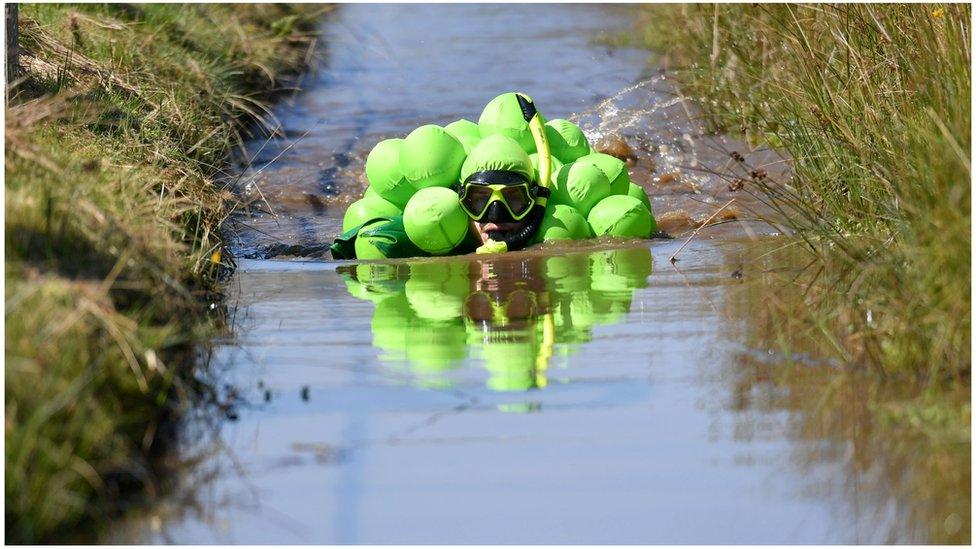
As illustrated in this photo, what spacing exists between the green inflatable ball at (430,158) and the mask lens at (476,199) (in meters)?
0.26

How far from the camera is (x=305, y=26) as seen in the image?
18516mm

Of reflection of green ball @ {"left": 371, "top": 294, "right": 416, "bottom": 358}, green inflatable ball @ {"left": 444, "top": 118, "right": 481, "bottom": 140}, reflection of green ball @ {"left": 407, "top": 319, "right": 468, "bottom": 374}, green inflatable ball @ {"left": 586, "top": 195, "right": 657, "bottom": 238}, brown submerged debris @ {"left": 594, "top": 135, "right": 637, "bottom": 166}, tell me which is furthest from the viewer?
brown submerged debris @ {"left": 594, "top": 135, "right": 637, "bottom": 166}

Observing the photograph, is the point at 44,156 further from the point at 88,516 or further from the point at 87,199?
the point at 88,516

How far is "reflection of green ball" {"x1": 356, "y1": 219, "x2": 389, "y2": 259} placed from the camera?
29.7 feet

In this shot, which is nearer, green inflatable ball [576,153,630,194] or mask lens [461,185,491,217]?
mask lens [461,185,491,217]

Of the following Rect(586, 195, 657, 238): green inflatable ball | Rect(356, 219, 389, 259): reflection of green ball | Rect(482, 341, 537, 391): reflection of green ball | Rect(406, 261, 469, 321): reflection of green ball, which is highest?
Rect(586, 195, 657, 238): green inflatable ball

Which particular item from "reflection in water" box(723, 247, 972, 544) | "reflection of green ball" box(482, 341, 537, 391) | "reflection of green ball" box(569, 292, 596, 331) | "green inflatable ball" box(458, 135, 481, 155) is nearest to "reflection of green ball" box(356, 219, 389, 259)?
"green inflatable ball" box(458, 135, 481, 155)

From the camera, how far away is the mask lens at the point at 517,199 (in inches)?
343

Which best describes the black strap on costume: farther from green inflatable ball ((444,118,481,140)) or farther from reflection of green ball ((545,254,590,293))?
green inflatable ball ((444,118,481,140))

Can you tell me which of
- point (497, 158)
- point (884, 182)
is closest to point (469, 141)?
point (497, 158)

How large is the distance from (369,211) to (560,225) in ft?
4.31

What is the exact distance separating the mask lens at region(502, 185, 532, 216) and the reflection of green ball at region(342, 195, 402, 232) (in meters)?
0.86

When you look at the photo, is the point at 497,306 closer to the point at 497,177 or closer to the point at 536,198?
the point at 497,177

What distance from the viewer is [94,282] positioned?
5.16 meters
